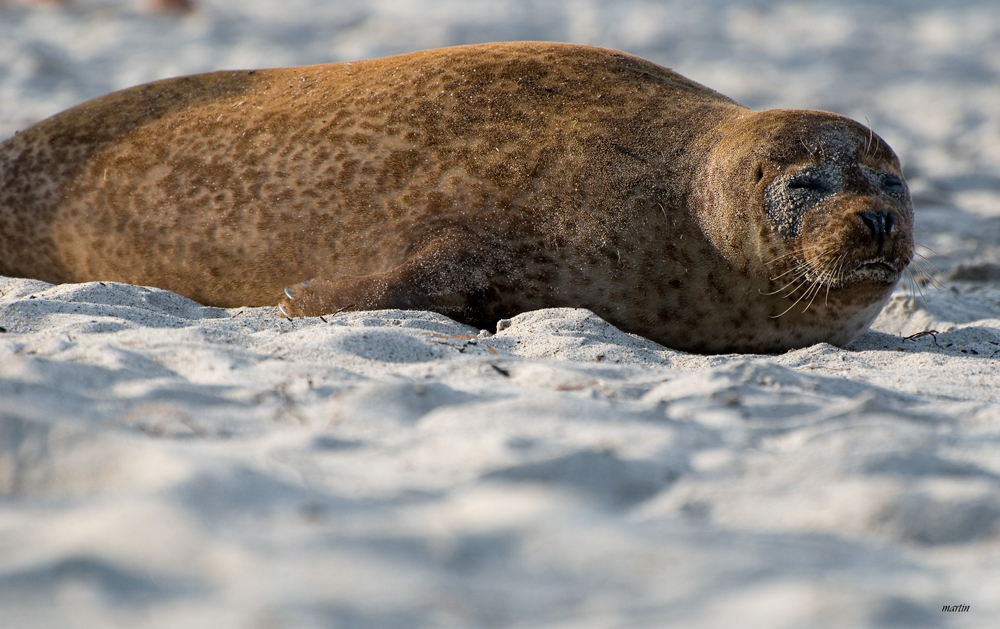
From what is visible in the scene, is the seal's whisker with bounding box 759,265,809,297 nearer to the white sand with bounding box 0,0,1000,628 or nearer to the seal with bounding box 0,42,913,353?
the seal with bounding box 0,42,913,353

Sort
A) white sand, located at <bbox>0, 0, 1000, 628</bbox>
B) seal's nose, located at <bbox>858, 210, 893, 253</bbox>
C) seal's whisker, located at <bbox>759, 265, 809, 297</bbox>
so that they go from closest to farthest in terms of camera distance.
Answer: white sand, located at <bbox>0, 0, 1000, 628</bbox> → seal's nose, located at <bbox>858, 210, 893, 253</bbox> → seal's whisker, located at <bbox>759, 265, 809, 297</bbox>

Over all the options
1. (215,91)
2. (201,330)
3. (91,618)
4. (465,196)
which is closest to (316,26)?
(215,91)

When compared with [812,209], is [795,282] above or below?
below

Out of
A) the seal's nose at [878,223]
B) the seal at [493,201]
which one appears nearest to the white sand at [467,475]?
the seal at [493,201]

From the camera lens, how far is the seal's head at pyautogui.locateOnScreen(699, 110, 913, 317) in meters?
3.23

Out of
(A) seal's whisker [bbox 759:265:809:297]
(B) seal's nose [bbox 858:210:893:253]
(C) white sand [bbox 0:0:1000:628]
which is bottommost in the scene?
(C) white sand [bbox 0:0:1000:628]

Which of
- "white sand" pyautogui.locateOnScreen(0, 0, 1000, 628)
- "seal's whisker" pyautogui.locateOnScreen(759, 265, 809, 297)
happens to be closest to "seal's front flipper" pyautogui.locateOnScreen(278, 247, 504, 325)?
"white sand" pyautogui.locateOnScreen(0, 0, 1000, 628)

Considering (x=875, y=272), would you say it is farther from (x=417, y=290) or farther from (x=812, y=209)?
(x=417, y=290)

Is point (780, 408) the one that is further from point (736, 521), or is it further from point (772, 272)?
point (772, 272)

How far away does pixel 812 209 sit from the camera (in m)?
3.29

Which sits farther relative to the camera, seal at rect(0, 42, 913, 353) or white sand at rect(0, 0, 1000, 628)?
seal at rect(0, 42, 913, 353)

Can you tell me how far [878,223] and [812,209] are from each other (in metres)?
0.22

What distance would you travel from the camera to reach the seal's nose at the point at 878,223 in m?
3.19

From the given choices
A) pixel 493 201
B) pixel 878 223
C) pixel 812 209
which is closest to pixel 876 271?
pixel 878 223
